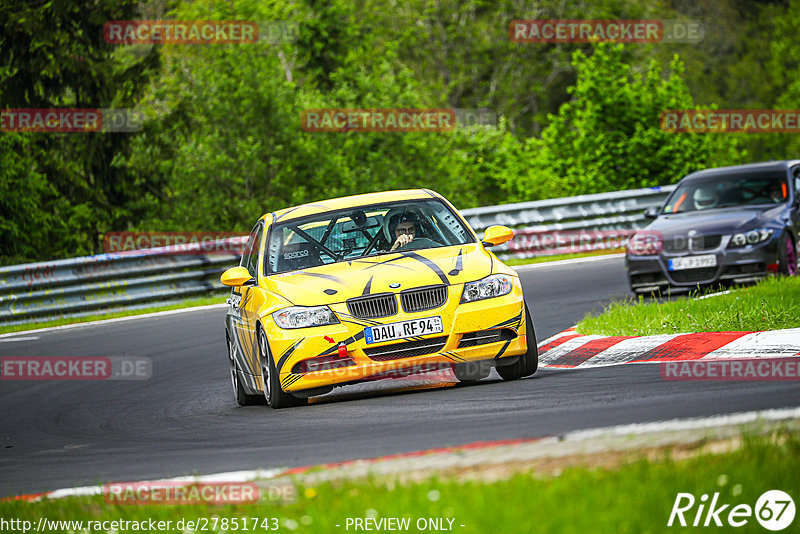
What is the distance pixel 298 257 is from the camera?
9.69m

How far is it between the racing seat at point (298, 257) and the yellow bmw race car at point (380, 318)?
11mm

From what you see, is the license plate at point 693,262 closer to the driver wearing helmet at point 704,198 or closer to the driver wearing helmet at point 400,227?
the driver wearing helmet at point 704,198

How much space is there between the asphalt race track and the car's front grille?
31 centimetres

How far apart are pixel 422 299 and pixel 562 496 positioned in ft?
13.9

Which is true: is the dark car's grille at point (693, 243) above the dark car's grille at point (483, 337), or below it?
below

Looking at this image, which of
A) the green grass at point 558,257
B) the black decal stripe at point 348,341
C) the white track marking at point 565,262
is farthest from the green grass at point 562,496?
the green grass at point 558,257

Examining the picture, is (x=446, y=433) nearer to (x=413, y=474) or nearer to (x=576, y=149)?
(x=413, y=474)

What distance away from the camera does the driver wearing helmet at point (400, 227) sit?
977 cm

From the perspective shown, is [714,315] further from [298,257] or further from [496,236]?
[298,257]

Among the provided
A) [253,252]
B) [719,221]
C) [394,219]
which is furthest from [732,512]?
[719,221]

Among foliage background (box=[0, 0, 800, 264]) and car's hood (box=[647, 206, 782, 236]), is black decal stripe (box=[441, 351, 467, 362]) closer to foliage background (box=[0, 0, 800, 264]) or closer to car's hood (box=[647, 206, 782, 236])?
car's hood (box=[647, 206, 782, 236])

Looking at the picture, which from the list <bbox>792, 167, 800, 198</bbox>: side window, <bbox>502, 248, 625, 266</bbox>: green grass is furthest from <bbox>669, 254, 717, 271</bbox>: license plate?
<bbox>502, 248, 625, 266</bbox>: green grass

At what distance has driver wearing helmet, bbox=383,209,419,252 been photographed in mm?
9773

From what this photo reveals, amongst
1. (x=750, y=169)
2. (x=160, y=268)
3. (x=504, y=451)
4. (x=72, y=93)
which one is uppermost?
(x=72, y=93)
